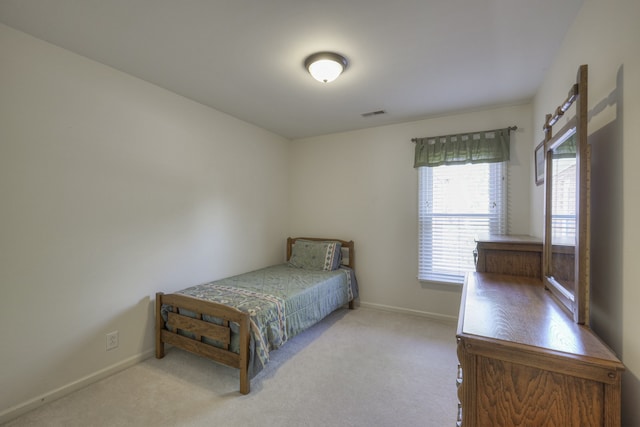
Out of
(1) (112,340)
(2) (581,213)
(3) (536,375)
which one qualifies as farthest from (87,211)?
(2) (581,213)

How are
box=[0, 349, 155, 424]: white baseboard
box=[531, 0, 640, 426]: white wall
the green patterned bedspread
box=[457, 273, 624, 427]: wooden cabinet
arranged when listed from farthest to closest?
1. the green patterned bedspread
2. box=[0, 349, 155, 424]: white baseboard
3. box=[531, 0, 640, 426]: white wall
4. box=[457, 273, 624, 427]: wooden cabinet

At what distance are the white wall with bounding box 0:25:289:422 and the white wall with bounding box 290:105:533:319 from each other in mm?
1535

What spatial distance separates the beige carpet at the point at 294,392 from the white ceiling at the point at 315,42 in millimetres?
2449

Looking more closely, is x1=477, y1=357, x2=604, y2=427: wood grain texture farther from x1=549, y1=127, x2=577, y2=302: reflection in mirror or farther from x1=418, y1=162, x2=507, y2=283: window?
x1=418, y1=162, x2=507, y2=283: window

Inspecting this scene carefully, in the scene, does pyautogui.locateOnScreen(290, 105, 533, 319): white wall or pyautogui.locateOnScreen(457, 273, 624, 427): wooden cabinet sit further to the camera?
pyautogui.locateOnScreen(290, 105, 533, 319): white wall

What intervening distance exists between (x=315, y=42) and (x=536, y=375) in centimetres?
209

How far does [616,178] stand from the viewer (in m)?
1.09

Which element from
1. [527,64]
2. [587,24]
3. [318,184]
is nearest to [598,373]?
[587,24]

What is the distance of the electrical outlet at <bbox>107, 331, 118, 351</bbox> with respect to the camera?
2197 mm

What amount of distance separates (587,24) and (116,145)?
320 centimetres

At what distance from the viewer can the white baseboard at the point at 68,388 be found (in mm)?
1730

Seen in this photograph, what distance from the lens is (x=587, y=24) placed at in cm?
144

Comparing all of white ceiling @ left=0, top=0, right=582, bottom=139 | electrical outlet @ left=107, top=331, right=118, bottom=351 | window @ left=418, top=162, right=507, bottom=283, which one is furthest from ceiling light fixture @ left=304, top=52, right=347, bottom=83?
electrical outlet @ left=107, top=331, right=118, bottom=351

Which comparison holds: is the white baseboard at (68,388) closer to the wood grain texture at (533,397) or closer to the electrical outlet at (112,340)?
the electrical outlet at (112,340)
